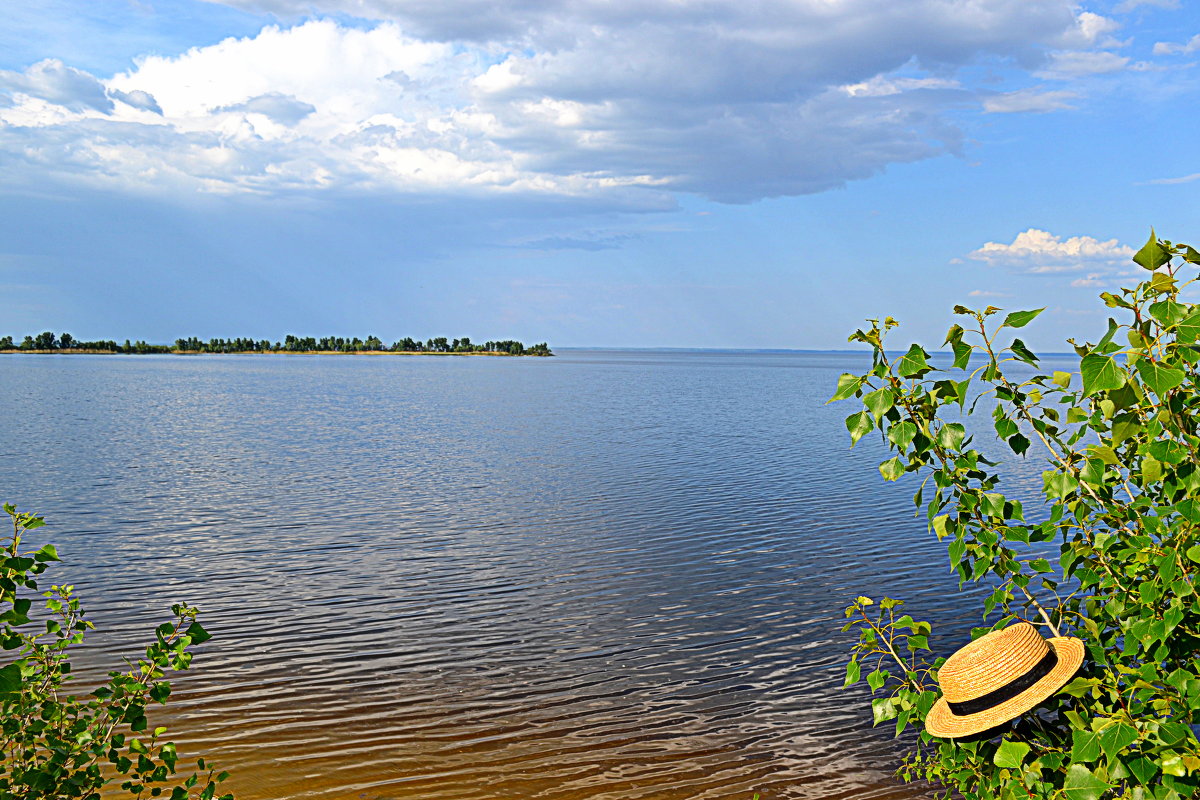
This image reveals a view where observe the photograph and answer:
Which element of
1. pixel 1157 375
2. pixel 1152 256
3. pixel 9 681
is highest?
pixel 1152 256

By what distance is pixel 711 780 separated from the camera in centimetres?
721

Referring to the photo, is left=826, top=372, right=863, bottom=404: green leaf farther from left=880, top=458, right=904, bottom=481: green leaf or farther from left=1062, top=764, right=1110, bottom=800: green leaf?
left=1062, top=764, right=1110, bottom=800: green leaf

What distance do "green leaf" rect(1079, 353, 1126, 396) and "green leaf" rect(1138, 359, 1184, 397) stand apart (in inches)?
2.1

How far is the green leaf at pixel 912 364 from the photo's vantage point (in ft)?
8.86

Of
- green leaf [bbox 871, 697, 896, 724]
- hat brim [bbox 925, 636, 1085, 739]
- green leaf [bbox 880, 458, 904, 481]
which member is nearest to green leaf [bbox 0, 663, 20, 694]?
green leaf [bbox 880, 458, 904, 481]

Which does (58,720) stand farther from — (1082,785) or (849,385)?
(1082,785)

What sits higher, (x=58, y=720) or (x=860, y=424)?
(x=860, y=424)

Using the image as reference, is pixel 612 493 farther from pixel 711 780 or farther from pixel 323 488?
pixel 711 780

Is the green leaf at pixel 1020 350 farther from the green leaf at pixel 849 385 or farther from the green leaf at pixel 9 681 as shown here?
the green leaf at pixel 9 681

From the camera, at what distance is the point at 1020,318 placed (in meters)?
2.53

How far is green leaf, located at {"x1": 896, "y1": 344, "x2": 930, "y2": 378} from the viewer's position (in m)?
2.70

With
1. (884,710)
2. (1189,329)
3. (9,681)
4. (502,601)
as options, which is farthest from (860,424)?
(502,601)

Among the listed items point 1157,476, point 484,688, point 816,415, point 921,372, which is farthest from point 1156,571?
point 816,415

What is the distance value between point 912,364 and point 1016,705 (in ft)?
4.50
